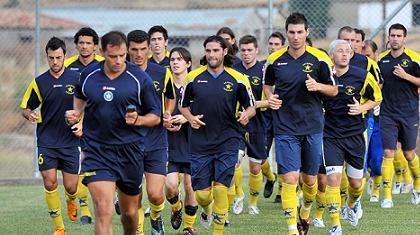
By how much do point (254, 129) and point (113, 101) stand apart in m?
5.47

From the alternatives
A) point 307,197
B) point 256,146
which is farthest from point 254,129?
point 307,197

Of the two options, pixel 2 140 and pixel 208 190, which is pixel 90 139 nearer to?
pixel 208 190

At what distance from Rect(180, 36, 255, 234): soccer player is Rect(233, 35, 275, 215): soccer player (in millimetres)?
2848

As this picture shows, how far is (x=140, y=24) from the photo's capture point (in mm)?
27891

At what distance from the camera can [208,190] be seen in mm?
11477

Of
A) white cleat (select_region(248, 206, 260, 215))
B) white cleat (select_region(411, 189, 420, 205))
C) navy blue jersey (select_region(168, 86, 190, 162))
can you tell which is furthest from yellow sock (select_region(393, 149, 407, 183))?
navy blue jersey (select_region(168, 86, 190, 162))

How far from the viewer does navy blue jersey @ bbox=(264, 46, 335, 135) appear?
1126cm

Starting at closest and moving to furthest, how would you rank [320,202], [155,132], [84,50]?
[155,132] → [320,202] → [84,50]

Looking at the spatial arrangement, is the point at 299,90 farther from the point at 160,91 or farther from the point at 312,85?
the point at 160,91

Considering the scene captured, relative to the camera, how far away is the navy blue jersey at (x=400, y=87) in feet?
50.5

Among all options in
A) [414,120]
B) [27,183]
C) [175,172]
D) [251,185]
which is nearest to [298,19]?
[175,172]

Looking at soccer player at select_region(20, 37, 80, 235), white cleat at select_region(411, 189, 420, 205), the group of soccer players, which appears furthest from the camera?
white cleat at select_region(411, 189, 420, 205)

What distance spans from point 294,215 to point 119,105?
8.75ft

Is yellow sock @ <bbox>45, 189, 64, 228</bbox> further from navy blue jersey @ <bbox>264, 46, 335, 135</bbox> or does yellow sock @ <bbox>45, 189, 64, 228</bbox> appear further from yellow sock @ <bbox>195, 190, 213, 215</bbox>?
navy blue jersey @ <bbox>264, 46, 335, 135</bbox>
